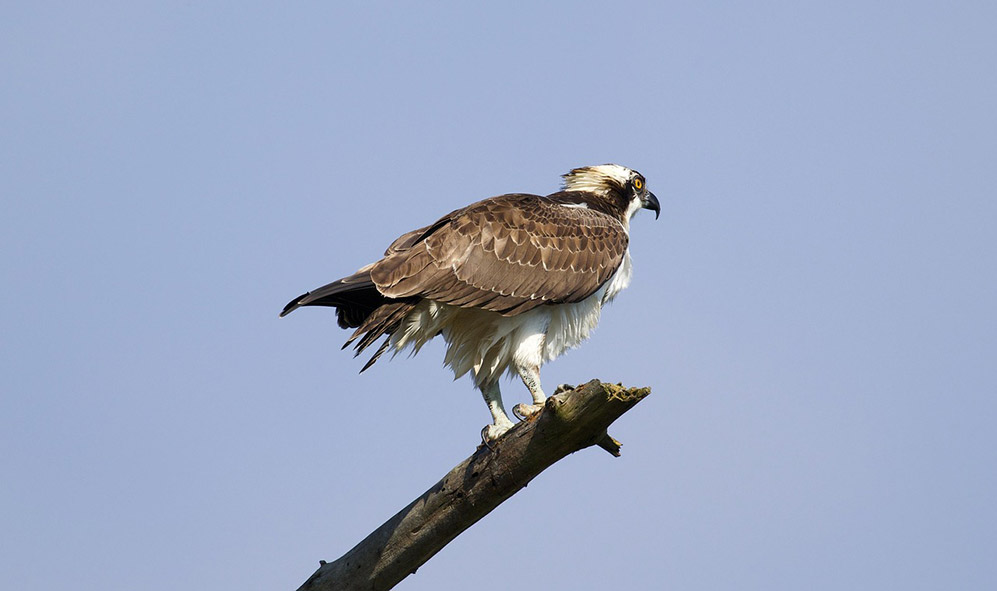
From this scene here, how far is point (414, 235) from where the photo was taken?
900cm

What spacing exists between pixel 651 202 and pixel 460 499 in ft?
17.7

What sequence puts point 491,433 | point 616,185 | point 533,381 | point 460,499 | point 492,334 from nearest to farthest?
point 460,499, point 491,433, point 533,381, point 492,334, point 616,185

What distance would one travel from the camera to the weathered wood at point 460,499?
6.54 m

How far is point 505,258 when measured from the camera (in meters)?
8.85

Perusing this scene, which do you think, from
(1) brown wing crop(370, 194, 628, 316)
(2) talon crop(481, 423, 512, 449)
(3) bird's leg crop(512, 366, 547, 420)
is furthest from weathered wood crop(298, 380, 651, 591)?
(1) brown wing crop(370, 194, 628, 316)

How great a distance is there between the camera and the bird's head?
1100 centimetres

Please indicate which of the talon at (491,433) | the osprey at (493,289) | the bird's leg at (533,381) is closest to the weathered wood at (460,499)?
the talon at (491,433)

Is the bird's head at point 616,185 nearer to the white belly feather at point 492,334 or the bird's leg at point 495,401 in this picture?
the white belly feather at point 492,334

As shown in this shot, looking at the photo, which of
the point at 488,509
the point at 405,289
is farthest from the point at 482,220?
the point at 488,509

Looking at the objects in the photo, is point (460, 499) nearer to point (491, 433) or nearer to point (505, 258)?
point (491, 433)

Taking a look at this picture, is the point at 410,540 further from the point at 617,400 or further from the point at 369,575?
the point at 617,400

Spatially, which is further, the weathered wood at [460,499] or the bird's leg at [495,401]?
the bird's leg at [495,401]

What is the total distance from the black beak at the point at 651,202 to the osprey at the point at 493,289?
69.0 inches

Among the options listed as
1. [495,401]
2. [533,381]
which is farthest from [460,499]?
[495,401]
